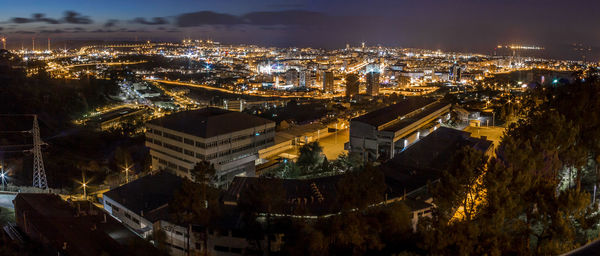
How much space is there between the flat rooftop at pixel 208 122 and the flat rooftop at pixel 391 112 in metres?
2.84

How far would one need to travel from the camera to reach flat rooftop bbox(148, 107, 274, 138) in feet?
30.9

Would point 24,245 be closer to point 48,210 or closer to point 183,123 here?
point 48,210

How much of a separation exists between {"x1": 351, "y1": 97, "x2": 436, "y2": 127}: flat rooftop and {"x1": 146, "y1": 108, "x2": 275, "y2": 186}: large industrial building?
9.14 ft

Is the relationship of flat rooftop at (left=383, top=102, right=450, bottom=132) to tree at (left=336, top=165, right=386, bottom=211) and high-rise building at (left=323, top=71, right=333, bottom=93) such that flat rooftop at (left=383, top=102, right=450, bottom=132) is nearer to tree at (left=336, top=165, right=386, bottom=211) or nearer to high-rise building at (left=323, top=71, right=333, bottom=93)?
tree at (left=336, top=165, right=386, bottom=211)

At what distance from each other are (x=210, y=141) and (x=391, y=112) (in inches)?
236

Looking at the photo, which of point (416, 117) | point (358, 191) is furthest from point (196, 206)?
point (416, 117)

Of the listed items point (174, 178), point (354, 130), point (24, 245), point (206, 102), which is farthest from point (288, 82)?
point (24, 245)

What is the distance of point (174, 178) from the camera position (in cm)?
845

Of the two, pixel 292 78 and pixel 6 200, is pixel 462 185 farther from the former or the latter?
pixel 292 78

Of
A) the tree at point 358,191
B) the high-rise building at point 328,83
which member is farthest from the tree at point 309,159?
the high-rise building at point 328,83

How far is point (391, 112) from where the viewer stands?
1278 centimetres

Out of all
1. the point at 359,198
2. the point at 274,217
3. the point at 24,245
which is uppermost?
the point at 359,198

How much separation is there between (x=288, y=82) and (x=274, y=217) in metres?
30.3

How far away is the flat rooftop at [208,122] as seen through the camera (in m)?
9.43
